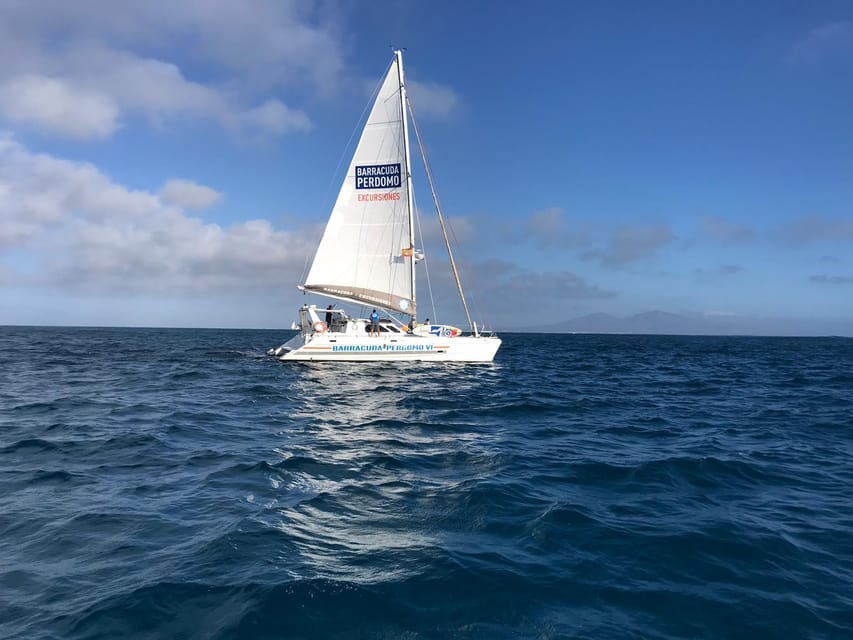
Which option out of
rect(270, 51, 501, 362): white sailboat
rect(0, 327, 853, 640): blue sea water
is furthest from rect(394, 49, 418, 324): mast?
rect(0, 327, 853, 640): blue sea water

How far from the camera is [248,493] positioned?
24.3 feet

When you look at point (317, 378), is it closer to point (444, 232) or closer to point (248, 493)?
point (444, 232)

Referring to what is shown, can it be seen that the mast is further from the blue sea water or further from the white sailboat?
the blue sea water

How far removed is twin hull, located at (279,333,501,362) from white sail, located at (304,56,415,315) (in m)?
2.35

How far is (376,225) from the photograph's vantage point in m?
29.5

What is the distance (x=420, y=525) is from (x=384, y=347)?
22221 mm

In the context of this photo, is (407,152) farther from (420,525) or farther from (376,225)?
(420,525)

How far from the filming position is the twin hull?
92.8ft

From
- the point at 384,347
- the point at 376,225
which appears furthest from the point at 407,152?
the point at 384,347

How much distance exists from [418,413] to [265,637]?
10.6 metres

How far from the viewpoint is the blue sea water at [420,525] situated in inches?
172

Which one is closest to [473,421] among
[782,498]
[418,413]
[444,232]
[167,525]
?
[418,413]

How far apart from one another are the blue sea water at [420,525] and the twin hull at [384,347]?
45.4ft

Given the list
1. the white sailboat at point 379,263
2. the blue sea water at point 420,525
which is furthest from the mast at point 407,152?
the blue sea water at point 420,525
